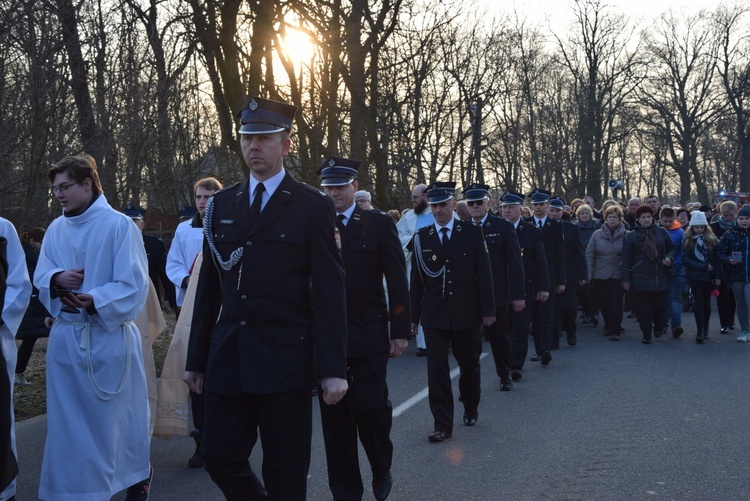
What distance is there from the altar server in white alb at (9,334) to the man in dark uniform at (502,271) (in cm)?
521

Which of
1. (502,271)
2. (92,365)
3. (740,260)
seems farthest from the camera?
(740,260)

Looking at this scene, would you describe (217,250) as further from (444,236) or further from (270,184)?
(444,236)

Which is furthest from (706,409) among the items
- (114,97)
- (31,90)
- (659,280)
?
(114,97)

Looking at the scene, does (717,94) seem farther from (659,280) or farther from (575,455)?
(575,455)

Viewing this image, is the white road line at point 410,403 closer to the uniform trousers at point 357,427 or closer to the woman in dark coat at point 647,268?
the uniform trousers at point 357,427

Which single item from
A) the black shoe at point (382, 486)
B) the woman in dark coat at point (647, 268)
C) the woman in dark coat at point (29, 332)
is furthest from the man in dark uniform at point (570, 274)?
the black shoe at point (382, 486)

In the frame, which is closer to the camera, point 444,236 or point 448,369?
point 448,369

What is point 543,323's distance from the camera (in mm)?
12070

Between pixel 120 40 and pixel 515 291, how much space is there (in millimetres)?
8452

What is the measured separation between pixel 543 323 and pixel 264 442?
8.44 metres

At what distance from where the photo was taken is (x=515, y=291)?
31.9 ft

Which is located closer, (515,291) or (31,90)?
(515,291)

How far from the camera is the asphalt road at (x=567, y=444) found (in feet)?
20.3

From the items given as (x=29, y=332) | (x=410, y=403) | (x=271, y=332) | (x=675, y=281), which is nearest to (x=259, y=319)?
(x=271, y=332)
